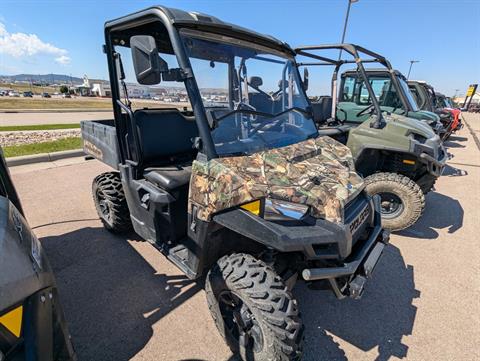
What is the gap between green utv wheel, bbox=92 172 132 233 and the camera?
3264mm

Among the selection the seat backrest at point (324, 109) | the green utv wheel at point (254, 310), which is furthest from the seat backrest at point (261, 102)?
the seat backrest at point (324, 109)

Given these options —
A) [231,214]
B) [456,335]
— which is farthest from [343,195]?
[456,335]

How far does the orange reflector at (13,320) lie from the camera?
3.64ft

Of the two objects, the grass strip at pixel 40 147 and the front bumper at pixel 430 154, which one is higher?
the front bumper at pixel 430 154

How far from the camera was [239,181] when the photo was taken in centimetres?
176

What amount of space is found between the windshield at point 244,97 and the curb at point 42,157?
20.1 feet

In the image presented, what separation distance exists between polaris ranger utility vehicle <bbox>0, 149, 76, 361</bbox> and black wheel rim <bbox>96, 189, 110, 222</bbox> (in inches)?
77.4

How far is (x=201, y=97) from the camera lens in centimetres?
205

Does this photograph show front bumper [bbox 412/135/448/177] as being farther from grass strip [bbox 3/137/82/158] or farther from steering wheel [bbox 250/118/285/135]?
grass strip [bbox 3/137/82/158]

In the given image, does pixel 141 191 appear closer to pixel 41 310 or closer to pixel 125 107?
pixel 125 107

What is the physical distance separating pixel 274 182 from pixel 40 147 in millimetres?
7960

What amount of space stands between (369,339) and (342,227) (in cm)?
122

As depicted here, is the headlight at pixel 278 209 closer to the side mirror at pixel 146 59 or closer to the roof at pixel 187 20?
the side mirror at pixel 146 59

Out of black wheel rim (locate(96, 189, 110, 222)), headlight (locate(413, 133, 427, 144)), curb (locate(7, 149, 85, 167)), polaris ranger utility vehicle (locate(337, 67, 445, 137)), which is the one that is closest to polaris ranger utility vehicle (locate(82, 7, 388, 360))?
black wheel rim (locate(96, 189, 110, 222))
